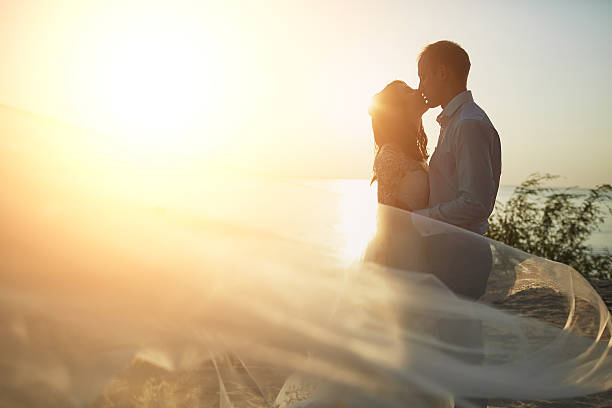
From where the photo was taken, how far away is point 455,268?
7.98 ft

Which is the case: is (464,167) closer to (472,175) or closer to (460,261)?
(472,175)

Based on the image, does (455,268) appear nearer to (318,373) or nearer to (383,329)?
(383,329)

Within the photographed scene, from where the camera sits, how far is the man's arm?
93.8 inches

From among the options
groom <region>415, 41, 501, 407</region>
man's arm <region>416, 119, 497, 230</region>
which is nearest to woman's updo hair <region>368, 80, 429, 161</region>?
groom <region>415, 41, 501, 407</region>

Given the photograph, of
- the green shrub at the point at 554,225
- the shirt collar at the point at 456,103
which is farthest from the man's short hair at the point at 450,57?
the green shrub at the point at 554,225

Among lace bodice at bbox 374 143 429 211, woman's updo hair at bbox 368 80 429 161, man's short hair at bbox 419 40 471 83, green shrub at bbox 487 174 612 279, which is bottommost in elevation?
green shrub at bbox 487 174 612 279

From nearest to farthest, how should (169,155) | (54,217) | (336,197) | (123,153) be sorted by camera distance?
(54,217) < (123,153) < (169,155) < (336,197)

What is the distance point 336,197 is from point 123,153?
4.34ft

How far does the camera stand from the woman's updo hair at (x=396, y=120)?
2789 millimetres

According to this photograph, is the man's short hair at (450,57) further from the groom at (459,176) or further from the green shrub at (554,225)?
the green shrub at (554,225)

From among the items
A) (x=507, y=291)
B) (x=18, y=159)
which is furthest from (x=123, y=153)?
(x=507, y=291)

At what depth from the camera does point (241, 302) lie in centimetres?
205

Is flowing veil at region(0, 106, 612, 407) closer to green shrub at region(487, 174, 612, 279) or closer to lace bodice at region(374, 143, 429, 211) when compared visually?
lace bodice at region(374, 143, 429, 211)

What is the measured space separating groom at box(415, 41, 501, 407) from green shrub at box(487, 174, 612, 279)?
7.16 m
